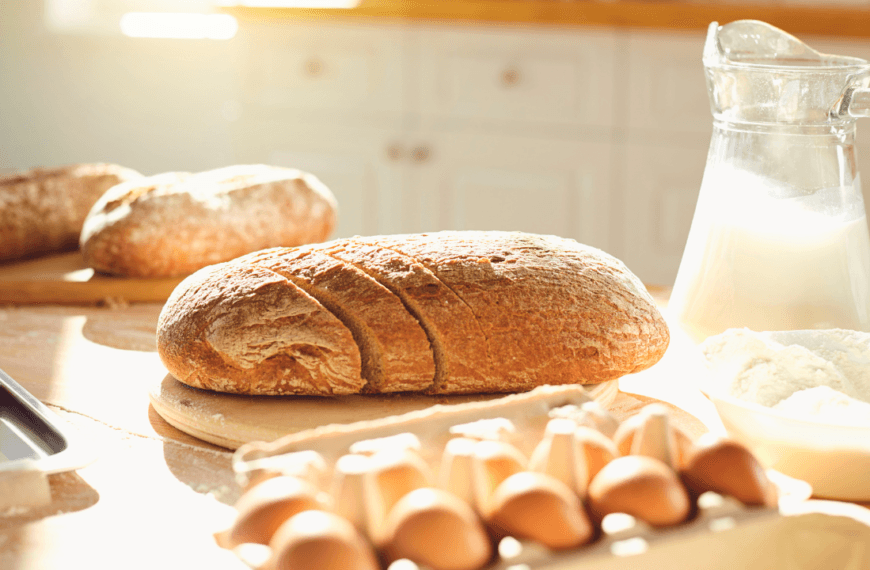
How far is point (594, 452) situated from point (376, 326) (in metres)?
0.34

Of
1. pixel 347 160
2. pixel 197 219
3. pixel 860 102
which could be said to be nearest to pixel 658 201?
pixel 347 160

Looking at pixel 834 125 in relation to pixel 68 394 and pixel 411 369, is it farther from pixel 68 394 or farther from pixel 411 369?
pixel 68 394

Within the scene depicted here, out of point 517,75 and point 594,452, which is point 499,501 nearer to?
point 594,452

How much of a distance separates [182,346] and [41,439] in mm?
→ 156

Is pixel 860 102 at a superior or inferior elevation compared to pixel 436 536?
superior

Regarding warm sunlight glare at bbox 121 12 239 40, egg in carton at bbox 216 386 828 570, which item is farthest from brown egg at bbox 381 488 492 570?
warm sunlight glare at bbox 121 12 239 40

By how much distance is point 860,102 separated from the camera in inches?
30.4

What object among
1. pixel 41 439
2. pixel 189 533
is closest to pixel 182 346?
pixel 41 439

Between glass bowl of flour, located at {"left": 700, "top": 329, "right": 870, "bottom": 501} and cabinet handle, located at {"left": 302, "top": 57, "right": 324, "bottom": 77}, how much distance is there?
2287 mm

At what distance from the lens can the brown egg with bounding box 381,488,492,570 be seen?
16.4 inches

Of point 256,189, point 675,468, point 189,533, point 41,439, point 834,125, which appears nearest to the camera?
point 675,468

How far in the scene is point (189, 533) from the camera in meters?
0.59

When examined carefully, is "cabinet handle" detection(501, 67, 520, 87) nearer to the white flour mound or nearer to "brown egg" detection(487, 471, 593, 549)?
the white flour mound

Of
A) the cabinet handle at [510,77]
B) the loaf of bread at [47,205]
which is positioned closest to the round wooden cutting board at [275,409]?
the loaf of bread at [47,205]
